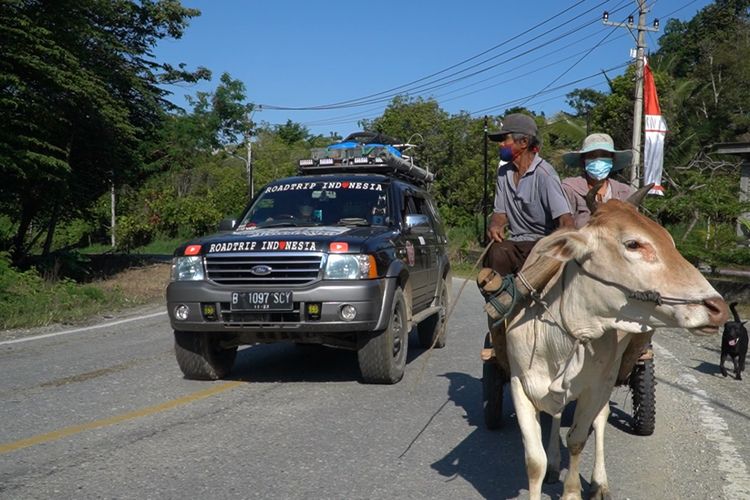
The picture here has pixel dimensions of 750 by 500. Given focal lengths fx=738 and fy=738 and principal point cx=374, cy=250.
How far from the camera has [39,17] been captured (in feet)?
52.3

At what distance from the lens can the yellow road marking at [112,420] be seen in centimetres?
530

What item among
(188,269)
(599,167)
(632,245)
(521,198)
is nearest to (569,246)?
(632,245)

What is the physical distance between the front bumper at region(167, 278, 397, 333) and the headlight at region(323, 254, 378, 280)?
7cm

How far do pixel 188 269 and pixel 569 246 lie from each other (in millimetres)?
4596

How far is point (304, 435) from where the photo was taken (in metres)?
5.62

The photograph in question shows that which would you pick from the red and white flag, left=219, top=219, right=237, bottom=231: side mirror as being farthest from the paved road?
the red and white flag

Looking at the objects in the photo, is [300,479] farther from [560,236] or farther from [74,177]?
[74,177]

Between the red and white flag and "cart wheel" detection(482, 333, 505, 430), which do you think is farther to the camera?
the red and white flag

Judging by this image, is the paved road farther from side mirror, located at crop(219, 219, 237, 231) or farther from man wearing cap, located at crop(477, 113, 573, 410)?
side mirror, located at crop(219, 219, 237, 231)

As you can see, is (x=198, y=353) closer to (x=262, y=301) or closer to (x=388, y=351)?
(x=262, y=301)

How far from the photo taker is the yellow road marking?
5297 millimetres

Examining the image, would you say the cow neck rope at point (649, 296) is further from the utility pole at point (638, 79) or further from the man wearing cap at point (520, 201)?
the utility pole at point (638, 79)

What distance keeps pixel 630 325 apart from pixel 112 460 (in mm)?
3505

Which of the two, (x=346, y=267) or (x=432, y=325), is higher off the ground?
(x=346, y=267)
